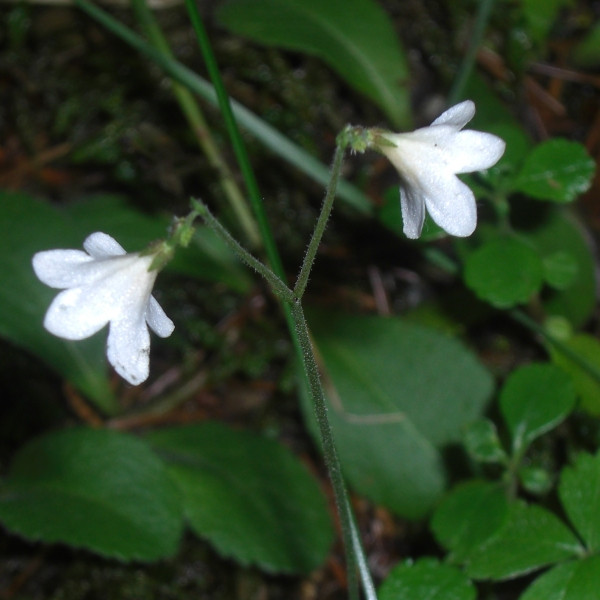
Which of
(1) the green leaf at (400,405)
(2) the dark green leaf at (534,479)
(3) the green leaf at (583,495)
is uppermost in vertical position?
(3) the green leaf at (583,495)

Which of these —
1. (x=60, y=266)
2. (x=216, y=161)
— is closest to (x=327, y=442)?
(x=60, y=266)

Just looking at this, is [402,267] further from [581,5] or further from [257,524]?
[581,5]

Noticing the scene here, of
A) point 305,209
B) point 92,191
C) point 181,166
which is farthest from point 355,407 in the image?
point 92,191

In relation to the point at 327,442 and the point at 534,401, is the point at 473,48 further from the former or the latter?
the point at 327,442

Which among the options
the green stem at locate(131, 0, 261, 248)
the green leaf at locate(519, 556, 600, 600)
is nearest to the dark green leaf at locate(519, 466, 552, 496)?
the green leaf at locate(519, 556, 600, 600)

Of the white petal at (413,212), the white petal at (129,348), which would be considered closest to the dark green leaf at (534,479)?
the white petal at (413,212)

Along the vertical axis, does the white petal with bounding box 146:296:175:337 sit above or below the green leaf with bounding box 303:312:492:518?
above

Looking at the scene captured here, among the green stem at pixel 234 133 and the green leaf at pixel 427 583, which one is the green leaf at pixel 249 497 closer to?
the green leaf at pixel 427 583

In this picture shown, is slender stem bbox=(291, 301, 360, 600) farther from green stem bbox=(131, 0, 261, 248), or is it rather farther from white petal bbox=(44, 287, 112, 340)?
green stem bbox=(131, 0, 261, 248)
